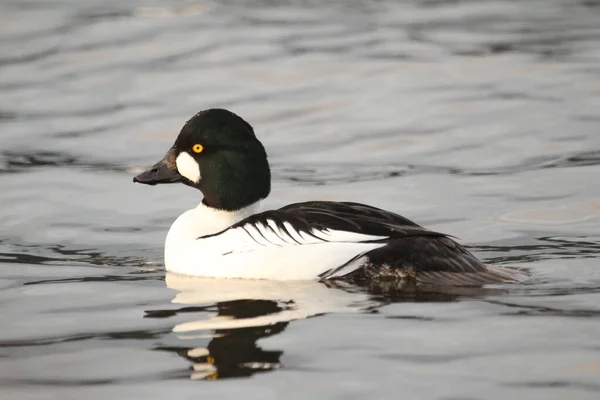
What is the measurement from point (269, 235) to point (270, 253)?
13 cm

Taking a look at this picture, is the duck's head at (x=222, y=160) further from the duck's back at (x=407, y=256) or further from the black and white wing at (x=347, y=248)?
the duck's back at (x=407, y=256)

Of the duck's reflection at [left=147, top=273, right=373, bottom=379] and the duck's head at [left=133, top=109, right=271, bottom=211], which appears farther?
the duck's head at [left=133, top=109, right=271, bottom=211]

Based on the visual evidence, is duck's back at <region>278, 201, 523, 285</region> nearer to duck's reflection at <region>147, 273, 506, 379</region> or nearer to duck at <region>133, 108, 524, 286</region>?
duck at <region>133, 108, 524, 286</region>

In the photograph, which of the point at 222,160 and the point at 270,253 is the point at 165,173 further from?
the point at 270,253

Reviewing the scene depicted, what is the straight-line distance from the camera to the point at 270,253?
28.6 ft

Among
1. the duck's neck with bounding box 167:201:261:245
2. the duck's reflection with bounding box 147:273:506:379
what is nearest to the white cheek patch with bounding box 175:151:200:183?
the duck's neck with bounding box 167:201:261:245

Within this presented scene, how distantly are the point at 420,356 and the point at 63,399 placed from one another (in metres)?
1.81

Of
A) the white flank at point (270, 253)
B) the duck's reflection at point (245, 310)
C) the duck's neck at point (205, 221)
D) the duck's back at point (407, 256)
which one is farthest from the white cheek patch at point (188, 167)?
the duck's back at point (407, 256)

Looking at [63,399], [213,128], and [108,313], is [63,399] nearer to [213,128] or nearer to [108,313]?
[108,313]

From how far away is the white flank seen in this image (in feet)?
28.1

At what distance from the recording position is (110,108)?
16625 millimetres

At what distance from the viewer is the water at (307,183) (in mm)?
6691

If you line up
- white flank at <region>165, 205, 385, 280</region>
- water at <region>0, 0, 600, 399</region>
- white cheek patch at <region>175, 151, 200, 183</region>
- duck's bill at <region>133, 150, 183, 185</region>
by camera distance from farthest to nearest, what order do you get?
duck's bill at <region>133, 150, 183, 185</region> → white cheek patch at <region>175, 151, 200, 183</region> → white flank at <region>165, 205, 385, 280</region> → water at <region>0, 0, 600, 399</region>

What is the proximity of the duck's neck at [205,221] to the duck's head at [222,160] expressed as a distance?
0.14ft
